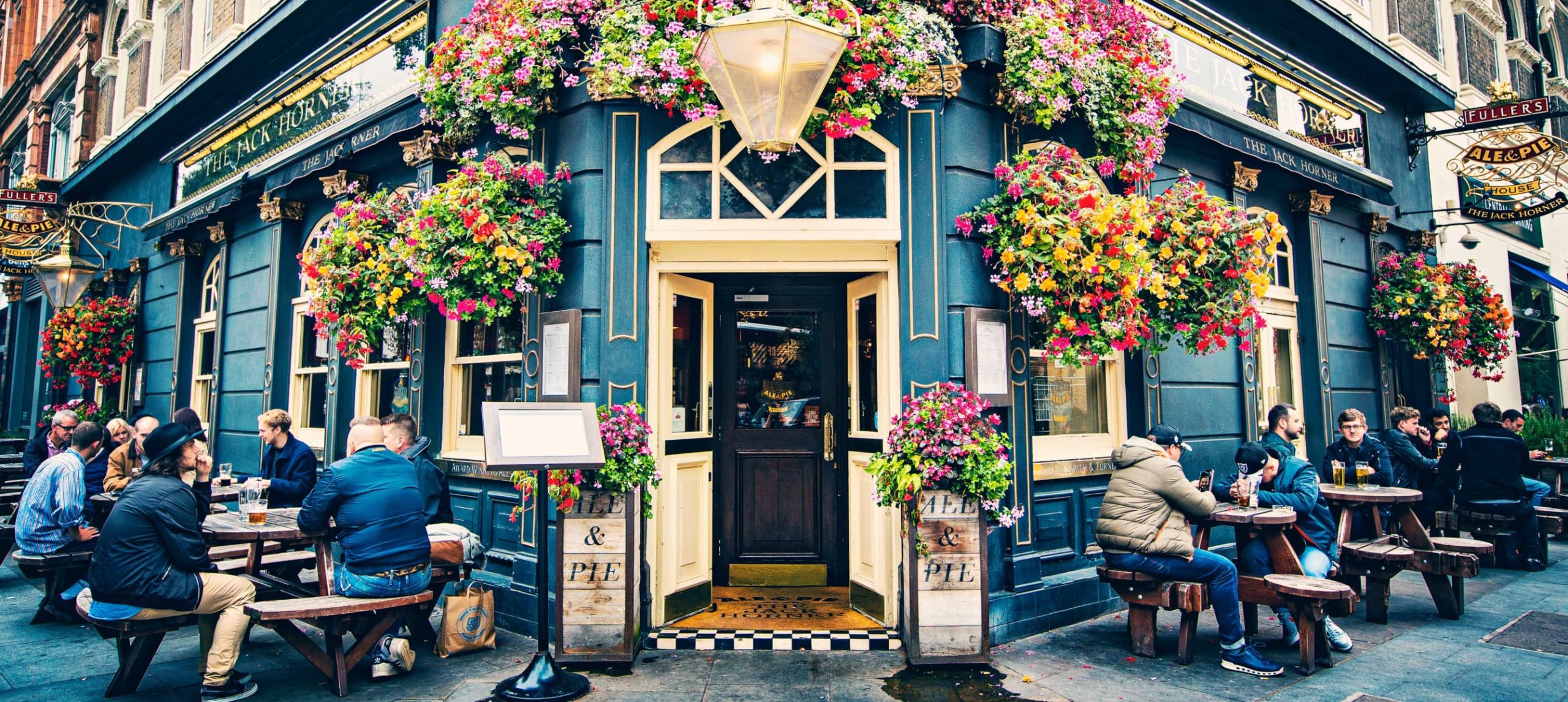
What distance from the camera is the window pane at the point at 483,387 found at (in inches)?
259

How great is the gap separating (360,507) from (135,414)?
10.8 m

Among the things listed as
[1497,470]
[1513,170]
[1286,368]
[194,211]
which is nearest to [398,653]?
[194,211]

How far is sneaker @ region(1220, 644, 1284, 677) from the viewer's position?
4902mm

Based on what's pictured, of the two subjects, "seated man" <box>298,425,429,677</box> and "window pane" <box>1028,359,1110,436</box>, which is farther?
"window pane" <box>1028,359,1110,436</box>

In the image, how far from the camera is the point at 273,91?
9867 mm

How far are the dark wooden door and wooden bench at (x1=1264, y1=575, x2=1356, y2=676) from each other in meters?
3.10

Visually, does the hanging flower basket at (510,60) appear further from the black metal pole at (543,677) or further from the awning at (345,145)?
the black metal pole at (543,677)

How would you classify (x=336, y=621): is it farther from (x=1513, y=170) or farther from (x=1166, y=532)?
(x=1513, y=170)

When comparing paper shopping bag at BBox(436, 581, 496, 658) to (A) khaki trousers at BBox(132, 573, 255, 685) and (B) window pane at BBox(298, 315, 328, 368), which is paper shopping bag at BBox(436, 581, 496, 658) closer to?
(A) khaki trousers at BBox(132, 573, 255, 685)

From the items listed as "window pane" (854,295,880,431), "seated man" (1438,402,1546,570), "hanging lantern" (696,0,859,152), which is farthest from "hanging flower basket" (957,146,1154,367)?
"seated man" (1438,402,1546,570)

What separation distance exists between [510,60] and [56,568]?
476 centimetres

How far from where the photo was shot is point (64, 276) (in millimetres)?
11773

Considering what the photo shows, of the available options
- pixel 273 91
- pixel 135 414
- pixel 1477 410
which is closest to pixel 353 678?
pixel 273 91

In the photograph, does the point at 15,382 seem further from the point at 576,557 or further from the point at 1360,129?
the point at 1360,129
